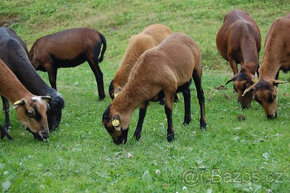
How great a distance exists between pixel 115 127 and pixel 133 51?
14.9 ft

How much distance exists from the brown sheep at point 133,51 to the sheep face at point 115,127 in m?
3.08

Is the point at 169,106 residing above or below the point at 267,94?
above

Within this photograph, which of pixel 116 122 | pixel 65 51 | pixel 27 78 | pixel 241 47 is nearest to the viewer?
pixel 116 122

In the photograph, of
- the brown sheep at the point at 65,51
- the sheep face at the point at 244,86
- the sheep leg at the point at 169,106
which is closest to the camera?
the sheep leg at the point at 169,106

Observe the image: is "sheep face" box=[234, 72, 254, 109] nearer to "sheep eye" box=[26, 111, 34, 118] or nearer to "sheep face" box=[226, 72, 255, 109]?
"sheep face" box=[226, 72, 255, 109]

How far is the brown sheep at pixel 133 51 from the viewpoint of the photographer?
12.6 meters

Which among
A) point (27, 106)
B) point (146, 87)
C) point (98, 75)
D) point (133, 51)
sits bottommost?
point (98, 75)

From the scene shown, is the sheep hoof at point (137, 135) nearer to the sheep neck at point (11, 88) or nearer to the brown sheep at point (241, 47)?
the sheep neck at point (11, 88)

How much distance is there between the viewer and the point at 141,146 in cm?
889

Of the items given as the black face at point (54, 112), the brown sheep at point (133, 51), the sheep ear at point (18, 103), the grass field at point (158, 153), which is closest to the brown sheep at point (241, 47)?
the grass field at point (158, 153)

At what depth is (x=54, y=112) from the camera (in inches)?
424

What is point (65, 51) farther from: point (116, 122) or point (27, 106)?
point (116, 122)

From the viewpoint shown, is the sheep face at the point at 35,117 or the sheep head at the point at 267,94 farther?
the sheep head at the point at 267,94

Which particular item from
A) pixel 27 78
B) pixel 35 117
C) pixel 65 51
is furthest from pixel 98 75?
pixel 35 117
